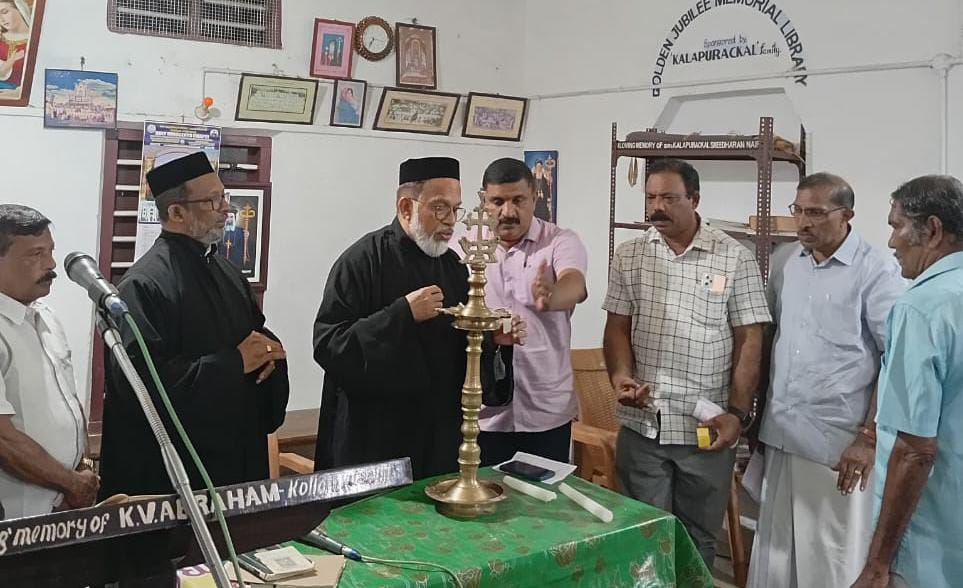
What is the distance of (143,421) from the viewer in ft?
8.20

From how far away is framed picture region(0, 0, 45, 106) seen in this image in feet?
14.3

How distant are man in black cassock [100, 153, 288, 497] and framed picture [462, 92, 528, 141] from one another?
3.30m

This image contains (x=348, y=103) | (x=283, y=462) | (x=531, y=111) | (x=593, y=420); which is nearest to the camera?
(x=283, y=462)

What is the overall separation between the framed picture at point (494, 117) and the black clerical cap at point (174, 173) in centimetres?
337

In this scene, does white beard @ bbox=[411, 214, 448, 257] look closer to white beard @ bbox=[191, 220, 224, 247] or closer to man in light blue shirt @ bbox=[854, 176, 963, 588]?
white beard @ bbox=[191, 220, 224, 247]

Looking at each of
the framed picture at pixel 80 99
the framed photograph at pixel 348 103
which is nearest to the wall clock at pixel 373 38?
the framed photograph at pixel 348 103

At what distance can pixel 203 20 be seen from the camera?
4934 mm

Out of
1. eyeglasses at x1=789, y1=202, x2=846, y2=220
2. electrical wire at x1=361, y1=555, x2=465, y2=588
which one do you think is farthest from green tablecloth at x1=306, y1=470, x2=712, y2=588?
eyeglasses at x1=789, y1=202, x2=846, y2=220

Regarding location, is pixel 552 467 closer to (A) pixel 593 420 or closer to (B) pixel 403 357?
(B) pixel 403 357

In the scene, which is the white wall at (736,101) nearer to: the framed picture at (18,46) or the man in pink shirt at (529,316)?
the man in pink shirt at (529,316)

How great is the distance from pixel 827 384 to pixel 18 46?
4001 mm

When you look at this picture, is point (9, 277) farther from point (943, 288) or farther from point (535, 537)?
point (943, 288)

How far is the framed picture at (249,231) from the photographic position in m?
5.03

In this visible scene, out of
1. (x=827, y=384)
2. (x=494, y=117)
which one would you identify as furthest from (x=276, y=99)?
(x=827, y=384)
